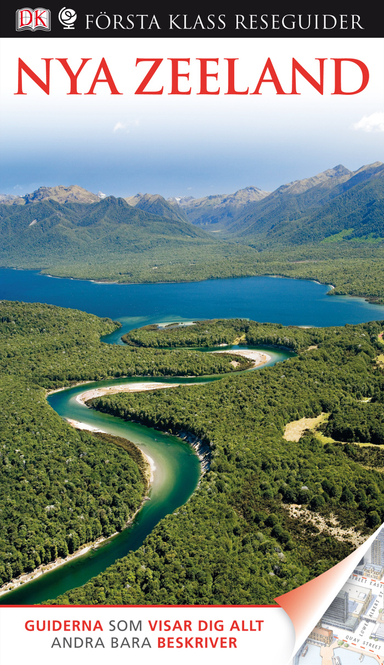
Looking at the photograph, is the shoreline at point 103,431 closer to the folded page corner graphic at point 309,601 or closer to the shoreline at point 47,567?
the shoreline at point 47,567

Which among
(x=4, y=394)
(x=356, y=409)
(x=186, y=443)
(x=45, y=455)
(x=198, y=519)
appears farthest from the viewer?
(x=4, y=394)

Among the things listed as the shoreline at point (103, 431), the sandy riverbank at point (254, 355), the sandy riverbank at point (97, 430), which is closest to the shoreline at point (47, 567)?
the shoreline at point (103, 431)

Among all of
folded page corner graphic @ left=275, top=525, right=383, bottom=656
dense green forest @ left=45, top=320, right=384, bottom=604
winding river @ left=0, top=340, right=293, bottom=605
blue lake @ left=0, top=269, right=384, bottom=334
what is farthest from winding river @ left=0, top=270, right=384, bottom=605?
folded page corner graphic @ left=275, top=525, right=383, bottom=656

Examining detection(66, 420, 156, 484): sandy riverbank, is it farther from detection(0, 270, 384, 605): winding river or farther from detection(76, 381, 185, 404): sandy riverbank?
detection(76, 381, 185, 404): sandy riverbank

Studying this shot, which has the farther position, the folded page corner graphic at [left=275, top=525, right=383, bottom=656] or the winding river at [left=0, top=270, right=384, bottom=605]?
the winding river at [left=0, top=270, right=384, bottom=605]

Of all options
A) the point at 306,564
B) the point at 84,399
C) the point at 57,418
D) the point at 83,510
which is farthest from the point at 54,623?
the point at 84,399

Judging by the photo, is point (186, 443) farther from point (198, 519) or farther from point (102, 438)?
point (198, 519)
